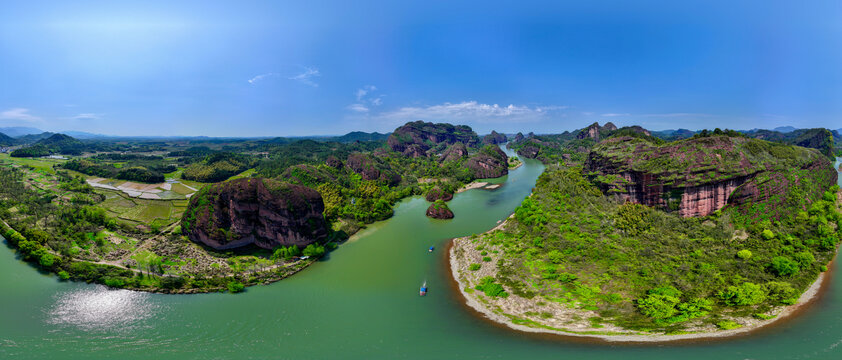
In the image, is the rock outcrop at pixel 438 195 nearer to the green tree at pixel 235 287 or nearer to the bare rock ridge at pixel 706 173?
the bare rock ridge at pixel 706 173

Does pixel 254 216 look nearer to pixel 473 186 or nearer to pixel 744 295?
pixel 744 295

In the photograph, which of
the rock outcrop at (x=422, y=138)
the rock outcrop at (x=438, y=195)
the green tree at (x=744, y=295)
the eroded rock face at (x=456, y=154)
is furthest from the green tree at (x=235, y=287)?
the rock outcrop at (x=422, y=138)

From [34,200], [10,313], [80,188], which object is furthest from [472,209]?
[80,188]

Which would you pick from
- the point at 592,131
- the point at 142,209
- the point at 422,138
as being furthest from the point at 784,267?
the point at 422,138

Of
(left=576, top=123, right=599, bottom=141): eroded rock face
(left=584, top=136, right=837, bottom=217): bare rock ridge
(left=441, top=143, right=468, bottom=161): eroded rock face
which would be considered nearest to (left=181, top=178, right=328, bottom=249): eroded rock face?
(left=584, top=136, right=837, bottom=217): bare rock ridge

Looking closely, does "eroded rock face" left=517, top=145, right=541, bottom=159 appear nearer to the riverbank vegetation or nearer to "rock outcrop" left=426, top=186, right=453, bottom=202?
"rock outcrop" left=426, top=186, right=453, bottom=202

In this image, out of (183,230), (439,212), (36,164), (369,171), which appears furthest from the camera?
(36,164)
